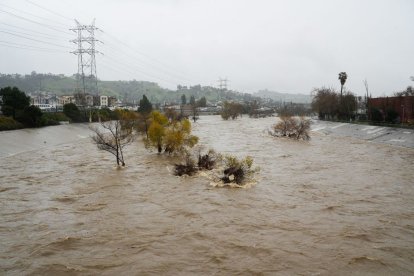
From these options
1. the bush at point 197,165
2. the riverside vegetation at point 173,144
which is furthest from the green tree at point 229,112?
the bush at point 197,165

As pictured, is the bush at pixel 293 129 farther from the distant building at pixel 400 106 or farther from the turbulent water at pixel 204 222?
the turbulent water at pixel 204 222

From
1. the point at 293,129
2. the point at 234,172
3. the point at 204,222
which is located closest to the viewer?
the point at 204,222

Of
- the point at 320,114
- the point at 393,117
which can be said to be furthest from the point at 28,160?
the point at 320,114

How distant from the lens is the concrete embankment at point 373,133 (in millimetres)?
44406

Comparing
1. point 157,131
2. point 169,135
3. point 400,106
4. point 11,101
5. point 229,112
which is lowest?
point 169,135

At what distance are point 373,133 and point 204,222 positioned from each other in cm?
4484

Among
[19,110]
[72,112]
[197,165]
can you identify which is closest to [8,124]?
[19,110]

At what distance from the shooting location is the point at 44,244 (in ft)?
43.1

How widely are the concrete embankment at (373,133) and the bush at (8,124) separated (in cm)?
5011

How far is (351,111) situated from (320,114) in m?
11.2

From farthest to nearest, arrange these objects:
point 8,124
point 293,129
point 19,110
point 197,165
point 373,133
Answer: point 19,110, point 293,129, point 373,133, point 8,124, point 197,165

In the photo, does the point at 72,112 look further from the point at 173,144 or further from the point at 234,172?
the point at 234,172

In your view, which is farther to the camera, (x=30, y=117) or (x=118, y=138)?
(x=30, y=117)

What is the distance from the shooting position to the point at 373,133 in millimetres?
52625
